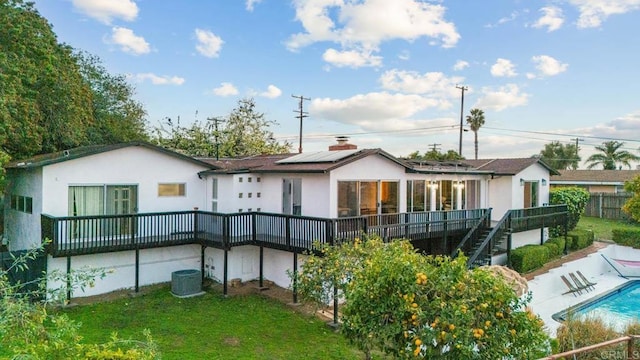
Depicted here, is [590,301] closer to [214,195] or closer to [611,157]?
[214,195]

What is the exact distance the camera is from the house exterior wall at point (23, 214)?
1283 cm

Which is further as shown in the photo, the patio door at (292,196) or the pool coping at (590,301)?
the patio door at (292,196)

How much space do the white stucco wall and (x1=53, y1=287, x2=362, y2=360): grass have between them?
945 millimetres

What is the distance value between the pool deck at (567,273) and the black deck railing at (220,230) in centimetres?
399

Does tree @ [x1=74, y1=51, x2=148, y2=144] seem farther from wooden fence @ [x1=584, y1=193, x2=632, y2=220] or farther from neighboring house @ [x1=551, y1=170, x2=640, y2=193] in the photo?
wooden fence @ [x1=584, y1=193, x2=632, y2=220]

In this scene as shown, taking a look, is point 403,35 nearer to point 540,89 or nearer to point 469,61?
point 469,61

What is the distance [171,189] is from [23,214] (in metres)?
4.87

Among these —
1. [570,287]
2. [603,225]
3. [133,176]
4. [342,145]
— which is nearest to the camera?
[133,176]

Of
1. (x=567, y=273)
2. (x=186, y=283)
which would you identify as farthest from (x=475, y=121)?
(x=186, y=283)

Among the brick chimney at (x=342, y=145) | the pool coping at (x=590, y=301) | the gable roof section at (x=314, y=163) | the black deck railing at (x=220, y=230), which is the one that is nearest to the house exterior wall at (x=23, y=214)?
the black deck railing at (x=220, y=230)

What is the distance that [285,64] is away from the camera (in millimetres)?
25484

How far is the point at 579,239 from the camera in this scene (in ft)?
67.6

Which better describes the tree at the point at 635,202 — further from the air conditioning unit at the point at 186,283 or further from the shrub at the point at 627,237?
the air conditioning unit at the point at 186,283

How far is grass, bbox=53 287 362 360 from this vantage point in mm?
9172
